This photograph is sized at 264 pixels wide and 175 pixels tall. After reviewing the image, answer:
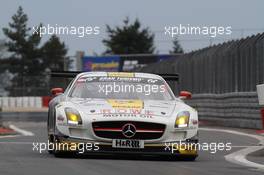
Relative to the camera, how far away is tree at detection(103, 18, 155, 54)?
115m

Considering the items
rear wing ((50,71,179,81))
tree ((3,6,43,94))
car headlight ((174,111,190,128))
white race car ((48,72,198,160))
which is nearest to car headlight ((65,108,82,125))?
white race car ((48,72,198,160))

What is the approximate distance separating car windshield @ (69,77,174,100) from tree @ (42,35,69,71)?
90.2 metres

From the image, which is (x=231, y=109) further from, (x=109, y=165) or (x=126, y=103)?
(x=109, y=165)

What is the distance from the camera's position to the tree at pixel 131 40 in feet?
376

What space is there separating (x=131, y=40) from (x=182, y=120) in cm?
10256

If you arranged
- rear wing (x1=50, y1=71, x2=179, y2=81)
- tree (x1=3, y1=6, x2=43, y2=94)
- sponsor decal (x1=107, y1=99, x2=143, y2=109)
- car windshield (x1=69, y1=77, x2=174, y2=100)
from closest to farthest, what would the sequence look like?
sponsor decal (x1=107, y1=99, x2=143, y2=109)
car windshield (x1=69, y1=77, x2=174, y2=100)
rear wing (x1=50, y1=71, x2=179, y2=81)
tree (x1=3, y1=6, x2=43, y2=94)

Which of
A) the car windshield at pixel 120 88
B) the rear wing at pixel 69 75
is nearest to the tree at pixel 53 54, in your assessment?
the rear wing at pixel 69 75

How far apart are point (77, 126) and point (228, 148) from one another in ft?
15.6

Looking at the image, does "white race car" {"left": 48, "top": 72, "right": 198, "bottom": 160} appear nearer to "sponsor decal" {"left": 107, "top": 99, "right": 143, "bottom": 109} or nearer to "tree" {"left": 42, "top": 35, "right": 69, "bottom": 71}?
"sponsor decal" {"left": 107, "top": 99, "right": 143, "bottom": 109}

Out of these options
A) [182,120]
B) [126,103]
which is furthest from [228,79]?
[182,120]

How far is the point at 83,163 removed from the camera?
38.7 ft

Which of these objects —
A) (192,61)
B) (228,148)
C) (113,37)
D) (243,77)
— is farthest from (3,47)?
(228,148)

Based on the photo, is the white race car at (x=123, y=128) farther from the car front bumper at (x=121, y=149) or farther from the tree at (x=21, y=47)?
the tree at (x=21, y=47)

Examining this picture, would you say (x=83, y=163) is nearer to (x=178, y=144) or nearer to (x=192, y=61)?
(x=178, y=144)
